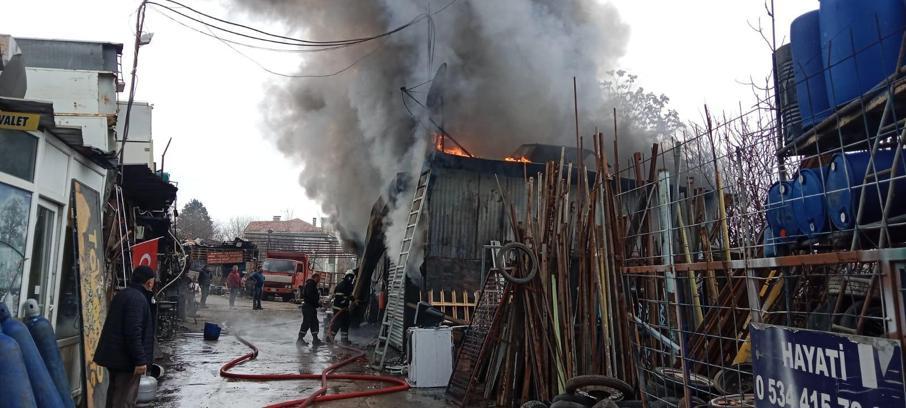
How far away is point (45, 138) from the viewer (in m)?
5.02

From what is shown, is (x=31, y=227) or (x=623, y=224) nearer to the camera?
(x=31, y=227)

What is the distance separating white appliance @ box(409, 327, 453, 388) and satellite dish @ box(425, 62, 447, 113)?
660cm

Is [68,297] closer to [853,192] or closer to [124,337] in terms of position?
[124,337]

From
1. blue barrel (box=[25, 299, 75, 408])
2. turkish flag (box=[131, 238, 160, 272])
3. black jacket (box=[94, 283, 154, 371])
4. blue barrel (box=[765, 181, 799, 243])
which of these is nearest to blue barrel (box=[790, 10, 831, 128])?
blue barrel (box=[765, 181, 799, 243])

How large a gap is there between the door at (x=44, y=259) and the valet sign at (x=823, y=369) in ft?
19.5

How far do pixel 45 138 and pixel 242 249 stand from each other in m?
18.5

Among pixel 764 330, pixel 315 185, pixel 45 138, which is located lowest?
pixel 764 330

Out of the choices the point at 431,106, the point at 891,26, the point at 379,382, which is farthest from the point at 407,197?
the point at 891,26

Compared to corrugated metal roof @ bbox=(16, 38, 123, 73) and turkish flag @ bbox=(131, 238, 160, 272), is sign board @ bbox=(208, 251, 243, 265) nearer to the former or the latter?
turkish flag @ bbox=(131, 238, 160, 272)

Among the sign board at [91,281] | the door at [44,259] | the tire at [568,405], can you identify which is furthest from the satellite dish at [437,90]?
the tire at [568,405]

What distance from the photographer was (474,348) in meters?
7.07

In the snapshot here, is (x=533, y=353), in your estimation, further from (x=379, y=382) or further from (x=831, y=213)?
(x=831, y=213)

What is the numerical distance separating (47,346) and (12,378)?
2.92ft

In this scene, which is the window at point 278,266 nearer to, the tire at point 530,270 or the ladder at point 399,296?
the ladder at point 399,296
